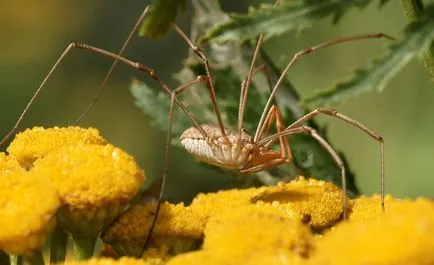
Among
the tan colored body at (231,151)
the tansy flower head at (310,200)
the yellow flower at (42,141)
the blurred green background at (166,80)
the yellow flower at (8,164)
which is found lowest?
the blurred green background at (166,80)

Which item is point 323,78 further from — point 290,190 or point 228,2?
point 290,190

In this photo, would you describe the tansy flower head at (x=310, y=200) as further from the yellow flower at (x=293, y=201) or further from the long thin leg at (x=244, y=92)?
the long thin leg at (x=244, y=92)

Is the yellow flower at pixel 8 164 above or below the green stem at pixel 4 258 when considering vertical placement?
above

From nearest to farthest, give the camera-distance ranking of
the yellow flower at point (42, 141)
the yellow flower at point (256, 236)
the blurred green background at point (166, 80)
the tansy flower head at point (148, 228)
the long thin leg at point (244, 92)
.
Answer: the yellow flower at point (256, 236)
the tansy flower head at point (148, 228)
the yellow flower at point (42, 141)
the long thin leg at point (244, 92)
the blurred green background at point (166, 80)

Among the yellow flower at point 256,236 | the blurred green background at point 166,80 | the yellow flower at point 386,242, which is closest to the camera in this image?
the yellow flower at point 386,242

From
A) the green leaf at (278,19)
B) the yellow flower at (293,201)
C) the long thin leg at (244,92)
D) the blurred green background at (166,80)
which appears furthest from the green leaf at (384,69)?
the blurred green background at (166,80)

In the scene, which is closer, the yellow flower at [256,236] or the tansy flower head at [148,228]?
the yellow flower at [256,236]

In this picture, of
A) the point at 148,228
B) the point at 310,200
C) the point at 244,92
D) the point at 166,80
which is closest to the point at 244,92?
the point at 244,92

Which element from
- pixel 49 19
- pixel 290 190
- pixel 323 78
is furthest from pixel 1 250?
pixel 49 19

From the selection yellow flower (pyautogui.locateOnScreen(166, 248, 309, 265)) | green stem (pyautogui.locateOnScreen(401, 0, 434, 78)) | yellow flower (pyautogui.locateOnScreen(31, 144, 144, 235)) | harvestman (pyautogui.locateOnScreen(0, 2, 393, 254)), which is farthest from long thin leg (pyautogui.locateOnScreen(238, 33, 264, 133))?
yellow flower (pyautogui.locateOnScreen(166, 248, 309, 265))
